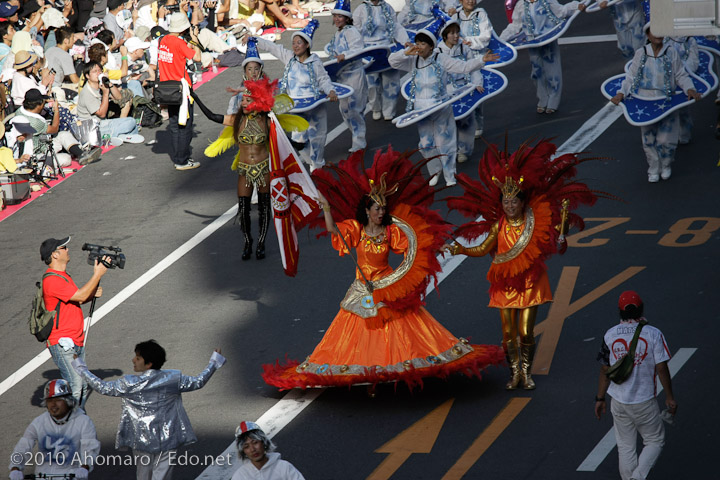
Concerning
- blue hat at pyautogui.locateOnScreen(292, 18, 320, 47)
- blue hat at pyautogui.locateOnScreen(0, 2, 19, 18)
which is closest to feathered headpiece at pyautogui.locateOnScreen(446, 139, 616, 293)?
blue hat at pyautogui.locateOnScreen(292, 18, 320, 47)

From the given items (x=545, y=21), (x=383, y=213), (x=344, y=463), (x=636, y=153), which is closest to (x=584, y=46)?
(x=545, y=21)

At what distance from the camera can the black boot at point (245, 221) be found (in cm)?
1427

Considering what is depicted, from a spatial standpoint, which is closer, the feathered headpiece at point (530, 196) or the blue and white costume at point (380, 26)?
the feathered headpiece at point (530, 196)

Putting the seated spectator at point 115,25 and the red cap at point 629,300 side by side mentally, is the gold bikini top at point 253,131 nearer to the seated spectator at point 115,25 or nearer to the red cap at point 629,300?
the red cap at point 629,300

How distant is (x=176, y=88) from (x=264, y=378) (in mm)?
7694

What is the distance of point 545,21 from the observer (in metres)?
17.7

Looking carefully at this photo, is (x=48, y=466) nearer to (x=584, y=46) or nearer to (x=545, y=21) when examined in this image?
(x=545, y=21)

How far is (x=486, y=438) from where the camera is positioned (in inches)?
384

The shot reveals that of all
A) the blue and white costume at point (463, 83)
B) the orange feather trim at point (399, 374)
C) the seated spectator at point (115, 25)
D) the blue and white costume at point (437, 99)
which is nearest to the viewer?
the orange feather trim at point (399, 374)

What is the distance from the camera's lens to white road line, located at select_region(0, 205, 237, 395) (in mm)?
12148

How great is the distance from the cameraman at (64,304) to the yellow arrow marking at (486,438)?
3.42m

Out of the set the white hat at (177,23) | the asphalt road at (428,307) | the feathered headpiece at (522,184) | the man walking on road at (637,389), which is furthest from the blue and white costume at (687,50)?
the white hat at (177,23)

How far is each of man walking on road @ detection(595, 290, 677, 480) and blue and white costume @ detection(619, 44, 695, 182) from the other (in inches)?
265

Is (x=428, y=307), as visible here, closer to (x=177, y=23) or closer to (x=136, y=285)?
(x=136, y=285)
